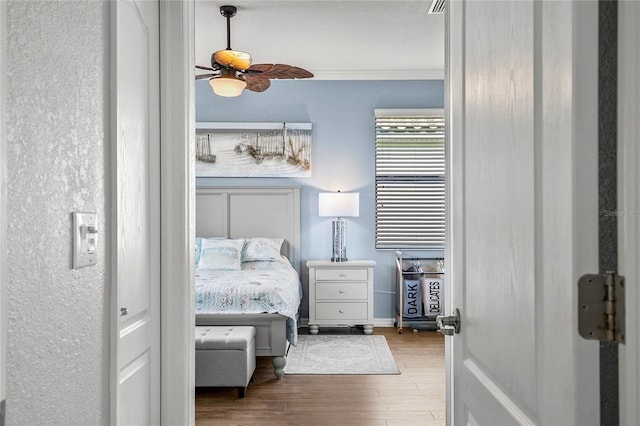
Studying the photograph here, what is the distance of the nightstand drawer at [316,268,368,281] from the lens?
564cm

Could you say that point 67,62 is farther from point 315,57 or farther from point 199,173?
point 199,173

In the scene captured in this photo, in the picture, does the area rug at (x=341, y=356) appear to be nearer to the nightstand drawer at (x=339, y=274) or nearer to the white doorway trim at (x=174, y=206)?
the nightstand drawer at (x=339, y=274)

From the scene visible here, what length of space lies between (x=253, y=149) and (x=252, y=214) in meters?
0.70

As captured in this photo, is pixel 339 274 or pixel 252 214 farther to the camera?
pixel 252 214

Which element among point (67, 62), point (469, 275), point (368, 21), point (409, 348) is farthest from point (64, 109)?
point (409, 348)

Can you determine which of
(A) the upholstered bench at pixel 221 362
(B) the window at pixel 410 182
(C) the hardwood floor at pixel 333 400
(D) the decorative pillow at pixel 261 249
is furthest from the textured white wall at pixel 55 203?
(B) the window at pixel 410 182

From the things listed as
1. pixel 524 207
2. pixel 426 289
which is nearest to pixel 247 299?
pixel 426 289

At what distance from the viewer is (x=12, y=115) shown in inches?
34.4

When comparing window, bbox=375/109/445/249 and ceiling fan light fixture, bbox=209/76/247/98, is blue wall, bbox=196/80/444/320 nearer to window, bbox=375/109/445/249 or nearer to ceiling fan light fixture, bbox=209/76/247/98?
window, bbox=375/109/445/249

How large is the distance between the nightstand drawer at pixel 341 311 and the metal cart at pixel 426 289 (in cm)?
41

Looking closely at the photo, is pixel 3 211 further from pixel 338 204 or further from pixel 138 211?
pixel 338 204

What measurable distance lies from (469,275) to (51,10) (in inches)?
40.8

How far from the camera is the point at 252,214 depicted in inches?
237

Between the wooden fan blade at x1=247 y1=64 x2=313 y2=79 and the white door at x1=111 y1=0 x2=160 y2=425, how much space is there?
7.58 feet
